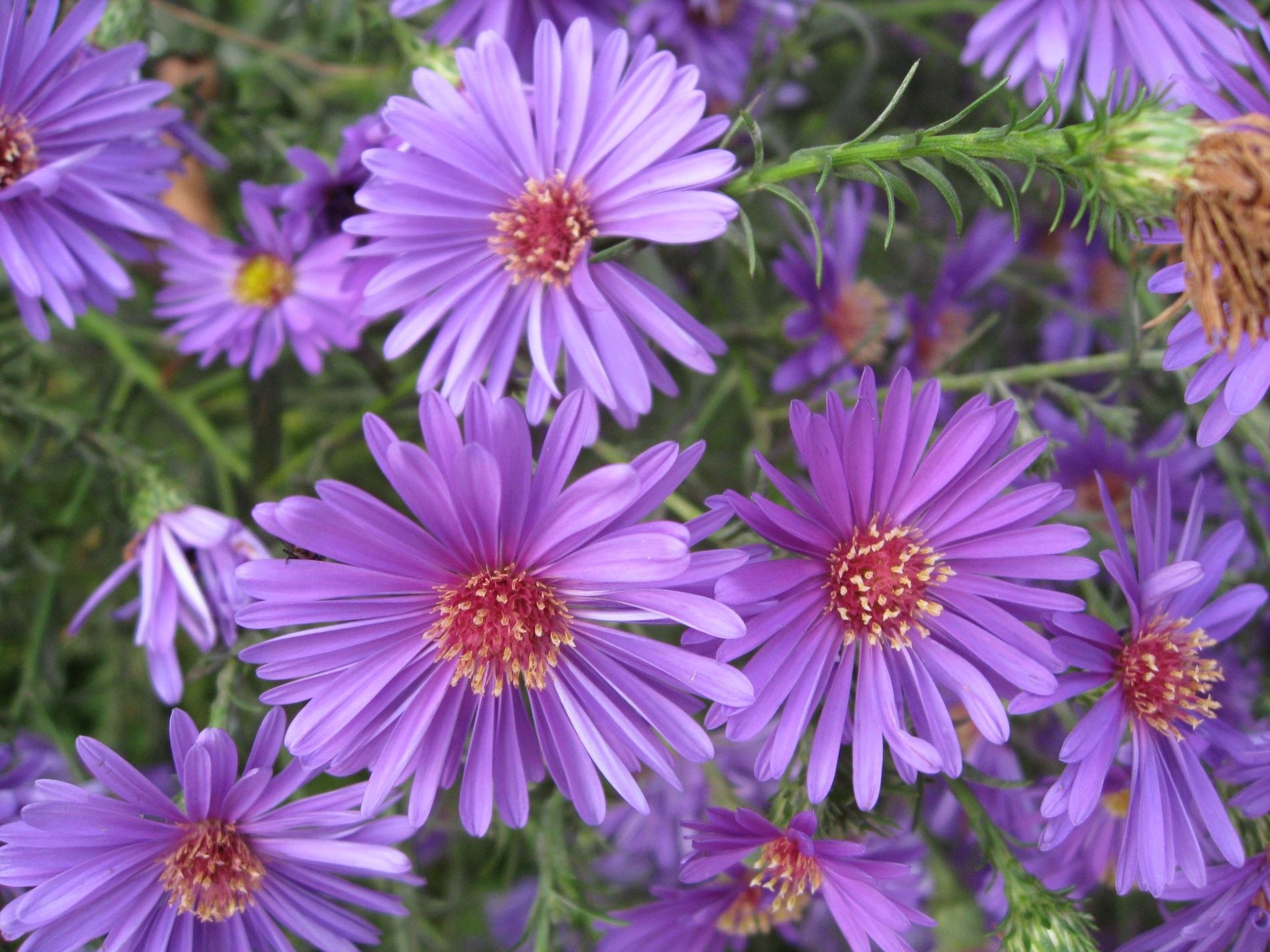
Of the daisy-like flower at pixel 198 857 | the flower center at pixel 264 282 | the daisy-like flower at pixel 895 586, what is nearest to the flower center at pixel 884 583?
the daisy-like flower at pixel 895 586

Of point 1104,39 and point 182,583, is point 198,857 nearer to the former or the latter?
point 182,583

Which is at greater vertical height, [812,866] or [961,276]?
[961,276]

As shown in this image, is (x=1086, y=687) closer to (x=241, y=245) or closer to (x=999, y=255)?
(x=999, y=255)

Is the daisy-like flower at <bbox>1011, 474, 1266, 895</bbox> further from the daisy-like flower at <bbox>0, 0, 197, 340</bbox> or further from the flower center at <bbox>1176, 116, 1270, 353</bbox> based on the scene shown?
the daisy-like flower at <bbox>0, 0, 197, 340</bbox>

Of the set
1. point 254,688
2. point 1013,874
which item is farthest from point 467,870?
point 1013,874

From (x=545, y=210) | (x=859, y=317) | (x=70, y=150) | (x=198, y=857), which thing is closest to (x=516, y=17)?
(x=545, y=210)

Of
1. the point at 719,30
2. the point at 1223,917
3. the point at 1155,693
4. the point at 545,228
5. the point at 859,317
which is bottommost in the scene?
the point at 1223,917

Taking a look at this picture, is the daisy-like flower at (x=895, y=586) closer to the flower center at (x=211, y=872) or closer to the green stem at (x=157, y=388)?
the flower center at (x=211, y=872)
